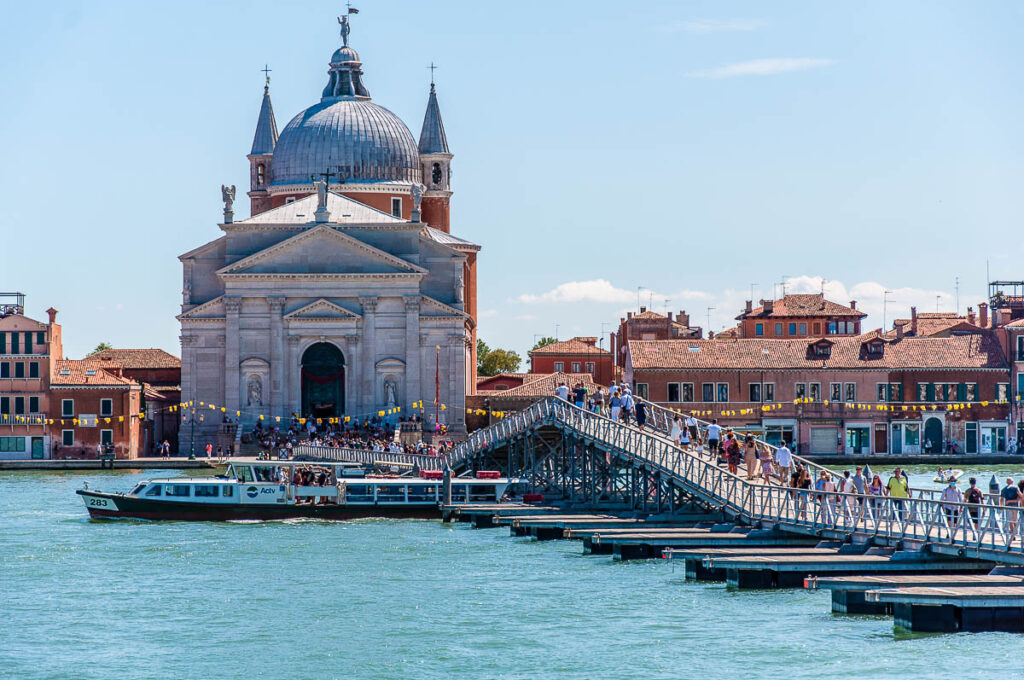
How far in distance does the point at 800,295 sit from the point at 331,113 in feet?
83.7

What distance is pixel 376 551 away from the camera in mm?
39062

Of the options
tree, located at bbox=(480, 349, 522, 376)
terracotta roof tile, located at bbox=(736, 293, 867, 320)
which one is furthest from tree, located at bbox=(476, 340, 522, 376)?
terracotta roof tile, located at bbox=(736, 293, 867, 320)

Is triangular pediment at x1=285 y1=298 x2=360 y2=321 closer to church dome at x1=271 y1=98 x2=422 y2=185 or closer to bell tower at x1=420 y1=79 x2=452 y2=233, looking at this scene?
church dome at x1=271 y1=98 x2=422 y2=185

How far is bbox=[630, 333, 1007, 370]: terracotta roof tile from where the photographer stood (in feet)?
254

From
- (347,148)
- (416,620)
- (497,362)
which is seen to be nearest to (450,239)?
(347,148)

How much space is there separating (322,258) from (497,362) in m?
49.6

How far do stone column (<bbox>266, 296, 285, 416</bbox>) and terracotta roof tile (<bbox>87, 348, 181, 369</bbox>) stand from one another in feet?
54.6

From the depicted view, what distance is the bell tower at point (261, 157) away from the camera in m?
90.1

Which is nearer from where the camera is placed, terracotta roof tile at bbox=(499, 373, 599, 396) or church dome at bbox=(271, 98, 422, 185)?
terracotta roof tile at bbox=(499, 373, 599, 396)

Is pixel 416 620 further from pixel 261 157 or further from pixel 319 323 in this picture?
pixel 261 157

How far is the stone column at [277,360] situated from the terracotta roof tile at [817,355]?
14095mm

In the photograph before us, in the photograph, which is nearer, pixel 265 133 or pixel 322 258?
pixel 322 258

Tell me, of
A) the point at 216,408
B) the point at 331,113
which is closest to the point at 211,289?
the point at 216,408

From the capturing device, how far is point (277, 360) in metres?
71.9
